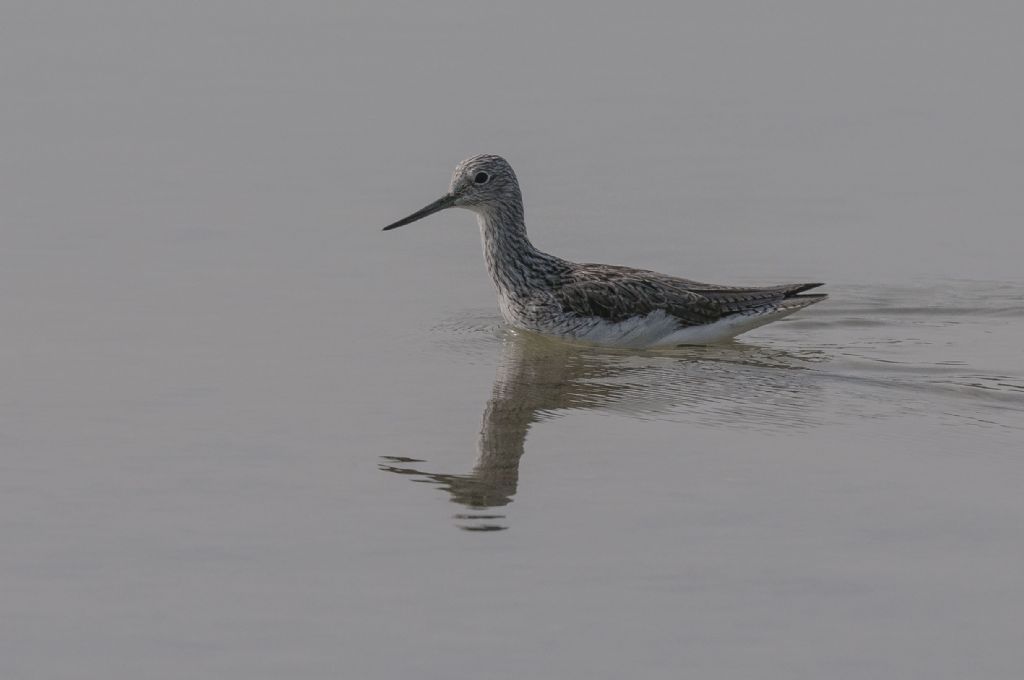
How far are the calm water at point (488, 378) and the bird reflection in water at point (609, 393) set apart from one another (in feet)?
0.14

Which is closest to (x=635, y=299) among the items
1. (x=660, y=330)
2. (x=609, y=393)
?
(x=660, y=330)

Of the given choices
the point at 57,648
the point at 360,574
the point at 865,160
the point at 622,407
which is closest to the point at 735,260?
the point at 865,160

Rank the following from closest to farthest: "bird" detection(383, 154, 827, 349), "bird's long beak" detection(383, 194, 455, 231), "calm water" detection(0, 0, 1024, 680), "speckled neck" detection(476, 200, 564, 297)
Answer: "calm water" detection(0, 0, 1024, 680) → "bird" detection(383, 154, 827, 349) → "speckled neck" detection(476, 200, 564, 297) → "bird's long beak" detection(383, 194, 455, 231)

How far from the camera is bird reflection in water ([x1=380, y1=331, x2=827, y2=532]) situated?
8906 mm

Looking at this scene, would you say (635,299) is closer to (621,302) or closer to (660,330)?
(621,302)

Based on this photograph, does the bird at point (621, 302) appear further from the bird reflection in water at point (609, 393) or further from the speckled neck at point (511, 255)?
the bird reflection in water at point (609, 393)

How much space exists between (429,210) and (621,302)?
1.83 meters

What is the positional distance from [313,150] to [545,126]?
2.36 m

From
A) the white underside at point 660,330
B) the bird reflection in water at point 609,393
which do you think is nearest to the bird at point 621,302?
the white underside at point 660,330

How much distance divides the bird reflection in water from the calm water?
44 mm

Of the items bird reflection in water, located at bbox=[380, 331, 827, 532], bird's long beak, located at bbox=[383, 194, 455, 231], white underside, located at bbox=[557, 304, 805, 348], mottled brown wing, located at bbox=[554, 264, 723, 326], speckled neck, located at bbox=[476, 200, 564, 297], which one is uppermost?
bird's long beak, located at bbox=[383, 194, 455, 231]

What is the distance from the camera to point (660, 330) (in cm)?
1253

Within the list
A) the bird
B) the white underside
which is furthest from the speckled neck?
the white underside

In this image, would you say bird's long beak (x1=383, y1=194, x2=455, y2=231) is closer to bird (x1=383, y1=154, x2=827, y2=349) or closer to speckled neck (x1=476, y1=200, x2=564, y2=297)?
bird (x1=383, y1=154, x2=827, y2=349)
